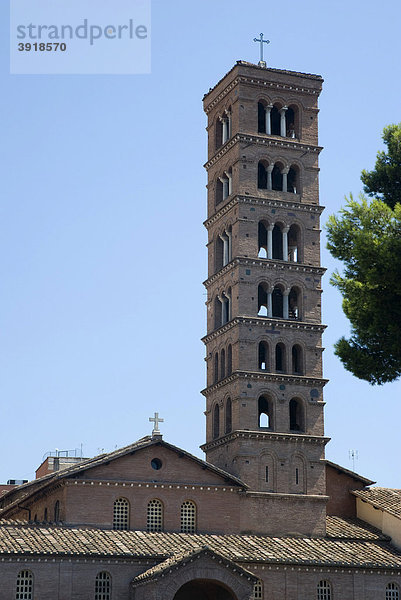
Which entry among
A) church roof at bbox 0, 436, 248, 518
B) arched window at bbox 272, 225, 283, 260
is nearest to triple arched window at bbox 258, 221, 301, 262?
arched window at bbox 272, 225, 283, 260

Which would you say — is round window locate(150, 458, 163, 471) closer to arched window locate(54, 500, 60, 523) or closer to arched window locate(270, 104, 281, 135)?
arched window locate(54, 500, 60, 523)

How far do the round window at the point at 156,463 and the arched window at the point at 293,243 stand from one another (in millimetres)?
12394

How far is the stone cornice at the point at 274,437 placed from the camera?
176 ft

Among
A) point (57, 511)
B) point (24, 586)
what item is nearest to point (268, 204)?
point (57, 511)

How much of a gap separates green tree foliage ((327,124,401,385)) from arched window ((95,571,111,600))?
1580 cm

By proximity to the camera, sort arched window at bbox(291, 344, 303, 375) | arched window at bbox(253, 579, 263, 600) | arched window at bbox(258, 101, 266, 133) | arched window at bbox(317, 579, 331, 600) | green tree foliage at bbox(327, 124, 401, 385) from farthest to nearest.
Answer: arched window at bbox(258, 101, 266, 133), arched window at bbox(291, 344, 303, 375), arched window at bbox(317, 579, 331, 600), arched window at bbox(253, 579, 263, 600), green tree foliage at bbox(327, 124, 401, 385)

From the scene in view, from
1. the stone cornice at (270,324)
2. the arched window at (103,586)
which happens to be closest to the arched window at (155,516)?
the arched window at (103,586)

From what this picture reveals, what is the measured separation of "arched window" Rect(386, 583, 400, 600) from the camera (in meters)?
52.4

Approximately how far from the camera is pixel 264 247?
58.2 m

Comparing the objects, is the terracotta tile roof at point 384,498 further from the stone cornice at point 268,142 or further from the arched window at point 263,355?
the stone cornice at point 268,142

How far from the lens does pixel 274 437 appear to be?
54000mm

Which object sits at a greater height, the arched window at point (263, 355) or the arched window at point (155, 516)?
the arched window at point (263, 355)

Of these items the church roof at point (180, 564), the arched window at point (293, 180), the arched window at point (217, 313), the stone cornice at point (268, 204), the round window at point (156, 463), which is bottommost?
the church roof at point (180, 564)

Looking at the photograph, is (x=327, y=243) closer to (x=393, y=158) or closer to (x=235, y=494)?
(x=393, y=158)
